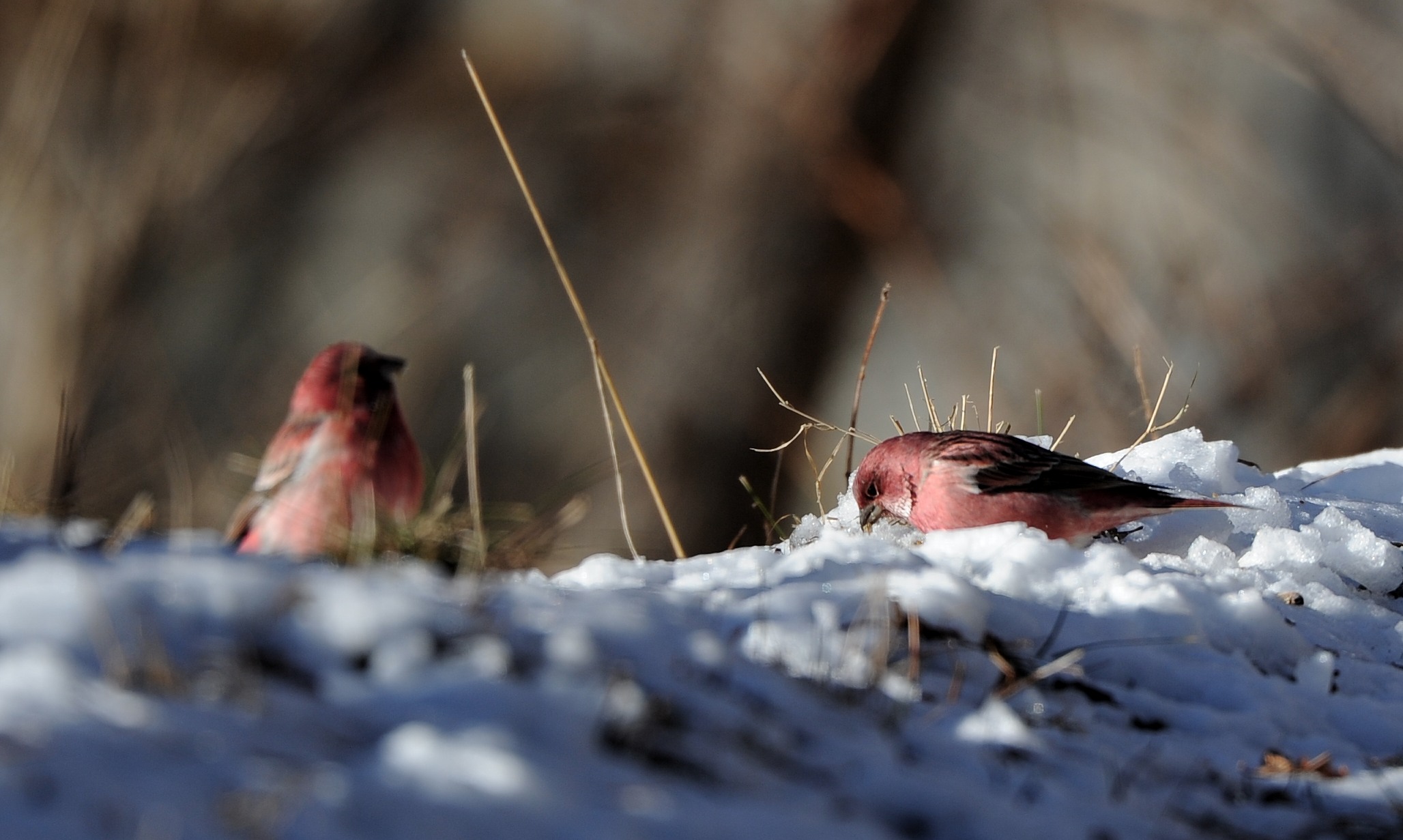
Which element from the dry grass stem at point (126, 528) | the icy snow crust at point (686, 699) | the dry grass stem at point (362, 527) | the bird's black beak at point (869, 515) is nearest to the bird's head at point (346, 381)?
the dry grass stem at point (362, 527)

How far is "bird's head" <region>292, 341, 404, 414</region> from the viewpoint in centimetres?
292

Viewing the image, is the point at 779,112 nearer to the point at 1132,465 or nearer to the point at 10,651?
the point at 1132,465

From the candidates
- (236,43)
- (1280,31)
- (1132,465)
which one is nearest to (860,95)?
(1280,31)

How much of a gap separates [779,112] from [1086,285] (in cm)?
304

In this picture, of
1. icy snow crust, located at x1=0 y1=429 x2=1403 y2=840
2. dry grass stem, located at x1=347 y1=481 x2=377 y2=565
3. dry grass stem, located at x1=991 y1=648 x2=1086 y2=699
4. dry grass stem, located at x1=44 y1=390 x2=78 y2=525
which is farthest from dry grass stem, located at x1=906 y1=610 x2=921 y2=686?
dry grass stem, located at x1=44 y1=390 x2=78 y2=525

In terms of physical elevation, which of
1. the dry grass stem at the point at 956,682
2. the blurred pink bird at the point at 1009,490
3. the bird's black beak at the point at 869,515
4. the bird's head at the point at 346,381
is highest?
the bird's head at the point at 346,381

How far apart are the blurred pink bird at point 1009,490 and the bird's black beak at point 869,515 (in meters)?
0.12

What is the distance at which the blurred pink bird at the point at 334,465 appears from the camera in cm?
272

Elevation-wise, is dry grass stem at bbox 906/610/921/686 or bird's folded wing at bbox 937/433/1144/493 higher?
dry grass stem at bbox 906/610/921/686

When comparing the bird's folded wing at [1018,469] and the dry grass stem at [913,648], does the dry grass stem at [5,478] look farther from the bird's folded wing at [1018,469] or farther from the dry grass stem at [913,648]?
the bird's folded wing at [1018,469]

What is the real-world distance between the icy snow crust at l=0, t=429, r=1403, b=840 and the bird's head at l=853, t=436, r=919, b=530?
0.83 m

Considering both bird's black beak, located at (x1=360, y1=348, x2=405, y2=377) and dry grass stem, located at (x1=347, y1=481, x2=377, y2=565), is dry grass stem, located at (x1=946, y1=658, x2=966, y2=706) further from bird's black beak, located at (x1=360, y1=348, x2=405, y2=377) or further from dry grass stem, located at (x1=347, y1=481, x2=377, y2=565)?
bird's black beak, located at (x1=360, y1=348, x2=405, y2=377)

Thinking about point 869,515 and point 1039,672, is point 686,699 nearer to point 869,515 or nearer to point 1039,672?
point 1039,672

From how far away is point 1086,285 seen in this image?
32.7ft
